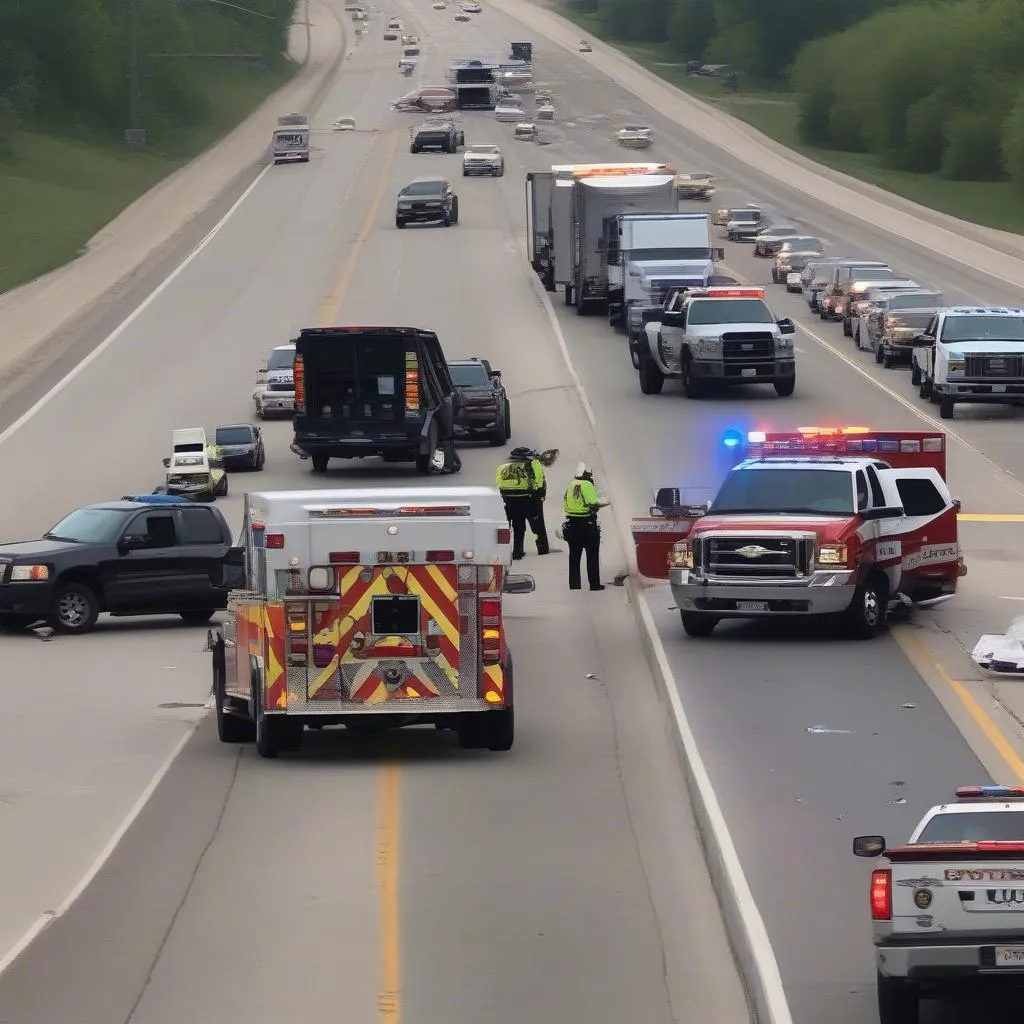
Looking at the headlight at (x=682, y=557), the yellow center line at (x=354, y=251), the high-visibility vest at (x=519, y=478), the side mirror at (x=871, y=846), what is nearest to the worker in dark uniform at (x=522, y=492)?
the high-visibility vest at (x=519, y=478)

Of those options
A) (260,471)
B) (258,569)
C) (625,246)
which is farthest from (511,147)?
(258,569)

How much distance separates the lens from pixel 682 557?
896 inches

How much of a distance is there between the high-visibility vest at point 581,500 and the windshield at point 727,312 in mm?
17370

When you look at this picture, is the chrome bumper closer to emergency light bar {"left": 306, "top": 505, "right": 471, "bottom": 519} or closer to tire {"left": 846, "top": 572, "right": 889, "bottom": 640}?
tire {"left": 846, "top": 572, "right": 889, "bottom": 640}

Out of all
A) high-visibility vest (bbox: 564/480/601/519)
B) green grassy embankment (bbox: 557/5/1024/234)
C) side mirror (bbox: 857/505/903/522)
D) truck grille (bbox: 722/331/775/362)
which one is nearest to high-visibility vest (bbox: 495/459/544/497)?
high-visibility vest (bbox: 564/480/601/519)

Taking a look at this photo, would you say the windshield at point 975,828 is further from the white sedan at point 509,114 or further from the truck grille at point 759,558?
the white sedan at point 509,114

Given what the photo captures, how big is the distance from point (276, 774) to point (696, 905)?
190 inches

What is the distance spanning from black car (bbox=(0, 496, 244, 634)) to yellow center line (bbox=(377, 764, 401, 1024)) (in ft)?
29.8

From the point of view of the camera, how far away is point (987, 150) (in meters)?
110

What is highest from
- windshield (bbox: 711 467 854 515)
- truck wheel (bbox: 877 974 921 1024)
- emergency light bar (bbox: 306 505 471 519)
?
emergency light bar (bbox: 306 505 471 519)

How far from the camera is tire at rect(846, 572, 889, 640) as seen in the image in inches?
884

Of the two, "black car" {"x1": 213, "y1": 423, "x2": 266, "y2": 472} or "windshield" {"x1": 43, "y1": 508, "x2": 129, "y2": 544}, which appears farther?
"black car" {"x1": 213, "y1": 423, "x2": 266, "y2": 472}

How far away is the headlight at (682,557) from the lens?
22.7m

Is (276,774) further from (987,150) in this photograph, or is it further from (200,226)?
(987,150)
